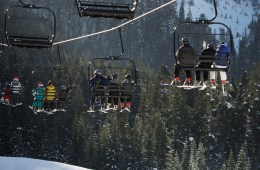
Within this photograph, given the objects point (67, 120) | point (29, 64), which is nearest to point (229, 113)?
point (67, 120)

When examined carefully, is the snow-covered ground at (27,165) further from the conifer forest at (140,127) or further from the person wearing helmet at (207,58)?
the person wearing helmet at (207,58)

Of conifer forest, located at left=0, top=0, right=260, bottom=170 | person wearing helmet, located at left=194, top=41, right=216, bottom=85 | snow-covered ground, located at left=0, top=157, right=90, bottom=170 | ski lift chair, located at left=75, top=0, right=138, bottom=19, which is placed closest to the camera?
ski lift chair, located at left=75, top=0, right=138, bottom=19

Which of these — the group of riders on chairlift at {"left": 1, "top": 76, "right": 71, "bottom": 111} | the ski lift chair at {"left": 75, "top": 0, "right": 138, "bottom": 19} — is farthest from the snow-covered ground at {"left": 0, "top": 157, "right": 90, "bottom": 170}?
the ski lift chair at {"left": 75, "top": 0, "right": 138, "bottom": 19}

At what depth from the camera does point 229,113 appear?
271 ft

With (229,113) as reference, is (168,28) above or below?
above

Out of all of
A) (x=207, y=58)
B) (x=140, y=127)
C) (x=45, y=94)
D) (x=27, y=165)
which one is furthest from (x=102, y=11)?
(x=140, y=127)

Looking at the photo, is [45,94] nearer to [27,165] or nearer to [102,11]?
[102,11]

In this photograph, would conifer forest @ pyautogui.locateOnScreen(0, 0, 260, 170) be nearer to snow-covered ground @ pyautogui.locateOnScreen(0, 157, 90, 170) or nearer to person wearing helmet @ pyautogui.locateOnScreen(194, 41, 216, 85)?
snow-covered ground @ pyautogui.locateOnScreen(0, 157, 90, 170)

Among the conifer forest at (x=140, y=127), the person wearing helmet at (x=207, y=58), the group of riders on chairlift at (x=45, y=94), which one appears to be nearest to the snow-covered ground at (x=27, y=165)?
the conifer forest at (x=140, y=127)

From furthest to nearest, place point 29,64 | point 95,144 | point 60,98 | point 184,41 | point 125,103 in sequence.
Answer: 1. point 29,64
2. point 95,144
3. point 60,98
4. point 125,103
5. point 184,41

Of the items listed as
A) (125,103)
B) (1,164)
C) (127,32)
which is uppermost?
(127,32)

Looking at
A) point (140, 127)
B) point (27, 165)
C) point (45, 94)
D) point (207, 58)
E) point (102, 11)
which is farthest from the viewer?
point (140, 127)

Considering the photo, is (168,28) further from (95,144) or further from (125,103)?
(125,103)

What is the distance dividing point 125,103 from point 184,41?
252 inches
